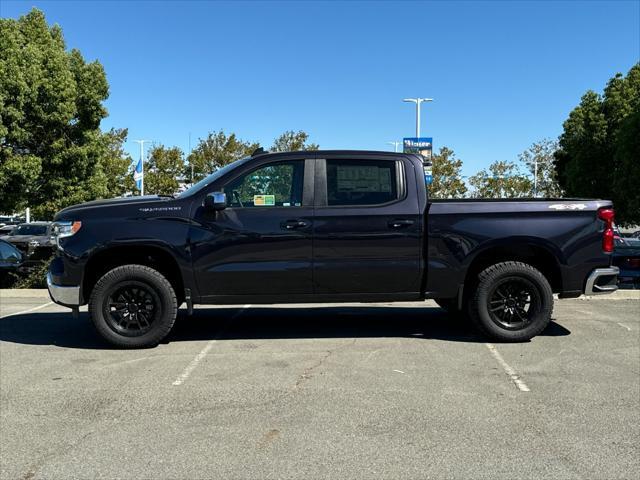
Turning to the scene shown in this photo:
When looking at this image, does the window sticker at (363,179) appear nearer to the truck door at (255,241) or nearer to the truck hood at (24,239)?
the truck door at (255,241)

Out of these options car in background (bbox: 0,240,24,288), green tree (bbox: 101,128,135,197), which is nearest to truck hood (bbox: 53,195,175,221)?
car in background (bbox: 0,240,24,288)

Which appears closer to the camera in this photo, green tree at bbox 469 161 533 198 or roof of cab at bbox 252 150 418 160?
roof of cab at bbox 252 150 418 160

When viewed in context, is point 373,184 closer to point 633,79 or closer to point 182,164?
point 633,79

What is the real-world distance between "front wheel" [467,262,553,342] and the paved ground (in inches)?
7.8

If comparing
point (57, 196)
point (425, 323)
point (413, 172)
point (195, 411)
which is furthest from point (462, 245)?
point (57, 196)

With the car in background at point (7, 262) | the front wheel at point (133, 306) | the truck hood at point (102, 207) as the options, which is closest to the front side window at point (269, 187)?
the truck hood at point (102, 207)

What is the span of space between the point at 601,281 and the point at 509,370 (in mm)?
1817

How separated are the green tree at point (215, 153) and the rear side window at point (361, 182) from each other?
3531cm

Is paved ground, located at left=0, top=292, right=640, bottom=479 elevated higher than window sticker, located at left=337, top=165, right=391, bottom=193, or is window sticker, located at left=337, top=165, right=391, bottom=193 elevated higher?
window sticker, located at left=337, top=165, right=391, bottom=193

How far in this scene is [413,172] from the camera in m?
6.42

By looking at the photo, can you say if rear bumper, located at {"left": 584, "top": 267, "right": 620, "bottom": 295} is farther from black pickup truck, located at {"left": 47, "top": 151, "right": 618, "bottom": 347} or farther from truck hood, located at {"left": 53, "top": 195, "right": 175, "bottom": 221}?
truck hood, located at {"left": 53, "top": 195, "right": 175, "bottom": 221}

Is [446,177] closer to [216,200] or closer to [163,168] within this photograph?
[163,168]

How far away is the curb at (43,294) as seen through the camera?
9.30 m

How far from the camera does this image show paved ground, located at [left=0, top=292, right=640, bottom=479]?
11.8 ft
